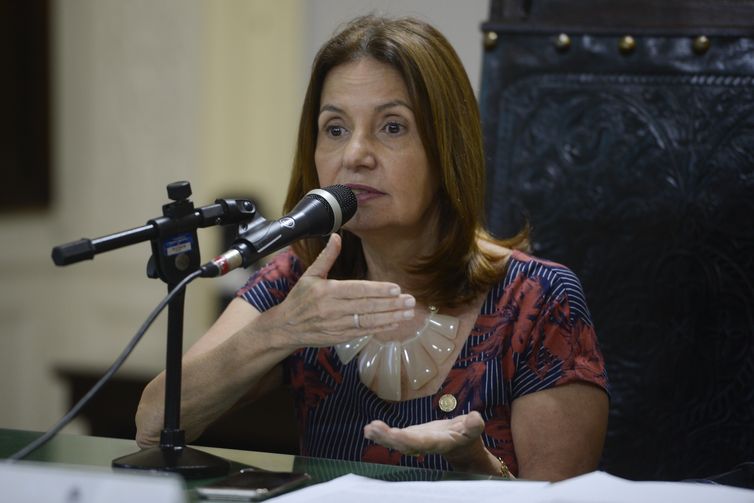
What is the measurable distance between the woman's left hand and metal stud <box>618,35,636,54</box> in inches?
38.2

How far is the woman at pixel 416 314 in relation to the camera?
169 centimetres

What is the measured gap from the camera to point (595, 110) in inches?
82.0

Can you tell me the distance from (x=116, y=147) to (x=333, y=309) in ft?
9.78

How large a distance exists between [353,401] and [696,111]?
0.86 metres

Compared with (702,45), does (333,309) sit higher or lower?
lower

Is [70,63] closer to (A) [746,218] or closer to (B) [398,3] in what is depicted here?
(B) [398,3]

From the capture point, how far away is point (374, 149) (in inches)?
70.0

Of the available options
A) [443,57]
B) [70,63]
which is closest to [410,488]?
[443,57]

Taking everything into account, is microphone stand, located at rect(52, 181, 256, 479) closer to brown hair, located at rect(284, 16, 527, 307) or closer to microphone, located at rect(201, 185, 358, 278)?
microphone, located at rect(201, 185, 358, 278)

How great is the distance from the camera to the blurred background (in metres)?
3.91

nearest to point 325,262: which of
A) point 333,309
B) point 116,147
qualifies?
point 333,309

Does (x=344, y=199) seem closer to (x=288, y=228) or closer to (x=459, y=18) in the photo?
(x=288, y=228)

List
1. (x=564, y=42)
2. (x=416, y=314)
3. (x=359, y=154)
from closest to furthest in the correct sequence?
1. (x=359, y=154)
2. (x=416, y=314)
3. (x=564, y=42)

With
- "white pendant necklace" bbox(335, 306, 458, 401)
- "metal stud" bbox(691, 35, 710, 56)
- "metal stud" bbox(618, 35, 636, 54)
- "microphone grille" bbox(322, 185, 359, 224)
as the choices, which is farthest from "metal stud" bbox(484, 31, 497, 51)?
"microphone grille" bbox(322, 185, 359, 224)
